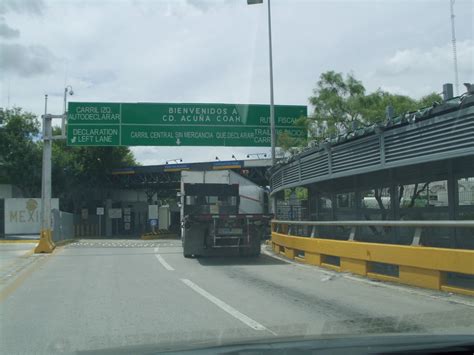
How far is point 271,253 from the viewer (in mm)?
19984

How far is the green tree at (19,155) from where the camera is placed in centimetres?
4359

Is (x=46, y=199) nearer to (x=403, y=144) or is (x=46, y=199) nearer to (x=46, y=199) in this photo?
(x=46, y=199)

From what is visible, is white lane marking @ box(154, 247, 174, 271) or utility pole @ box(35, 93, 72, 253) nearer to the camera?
white lane marking @ box(154, 247, 174, 271)

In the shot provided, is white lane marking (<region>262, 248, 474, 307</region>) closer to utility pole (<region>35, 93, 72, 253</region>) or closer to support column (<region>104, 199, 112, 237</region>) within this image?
utility pole (<region>35, 93, 72, 253</region>)

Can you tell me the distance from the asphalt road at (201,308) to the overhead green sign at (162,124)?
41.9 feet

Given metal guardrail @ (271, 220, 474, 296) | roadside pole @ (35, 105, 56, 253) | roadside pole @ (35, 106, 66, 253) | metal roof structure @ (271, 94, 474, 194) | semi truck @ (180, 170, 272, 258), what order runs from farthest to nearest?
1. roadside pole @ (35, 106, 66, 253)
2. roadside pole @ (35, 105, 56, 253)
3. semi truck @ (180, 170, 272, 258)
4. metal roof structure @ (271, 94, 474, 194)
5. metal guardrail @ (271, 220, 474, 296)

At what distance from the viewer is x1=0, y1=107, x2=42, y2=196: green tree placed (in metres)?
43.6

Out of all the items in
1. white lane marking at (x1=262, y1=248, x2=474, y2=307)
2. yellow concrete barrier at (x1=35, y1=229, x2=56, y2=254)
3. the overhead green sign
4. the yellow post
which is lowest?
white lane marking at (x1=262, y1=248, x2=474, y2=307)

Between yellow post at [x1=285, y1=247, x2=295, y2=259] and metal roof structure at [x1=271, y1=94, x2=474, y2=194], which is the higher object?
metal roof structure at [x1=271, y1=94, x2=474, y2=194]

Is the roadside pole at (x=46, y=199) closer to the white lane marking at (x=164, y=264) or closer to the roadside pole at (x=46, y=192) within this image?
the roadside pole at (x=46, y=192)

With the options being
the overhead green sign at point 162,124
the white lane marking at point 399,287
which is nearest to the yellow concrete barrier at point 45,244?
the overhead green sign at point 162,124

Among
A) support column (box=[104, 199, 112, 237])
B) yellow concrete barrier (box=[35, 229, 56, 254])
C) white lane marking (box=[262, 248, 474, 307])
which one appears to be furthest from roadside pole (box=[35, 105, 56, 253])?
support column (box=[104, 199, 112, 237])

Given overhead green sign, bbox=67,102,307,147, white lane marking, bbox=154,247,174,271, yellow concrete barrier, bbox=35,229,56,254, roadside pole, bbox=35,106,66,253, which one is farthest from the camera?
overhead green sign, bbox=67,102,307,147

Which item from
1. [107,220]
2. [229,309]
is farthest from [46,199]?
[107,220]
